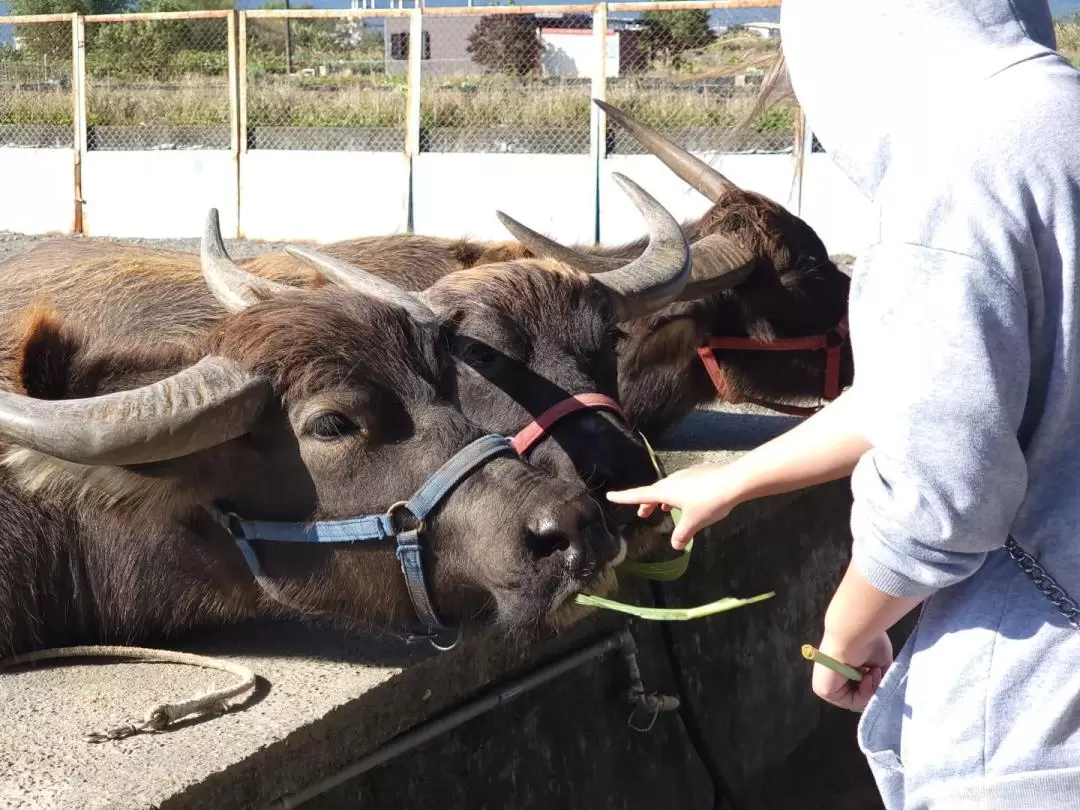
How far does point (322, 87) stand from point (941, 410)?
20.4 meters

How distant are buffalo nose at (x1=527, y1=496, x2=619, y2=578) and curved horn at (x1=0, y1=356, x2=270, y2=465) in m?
0.81

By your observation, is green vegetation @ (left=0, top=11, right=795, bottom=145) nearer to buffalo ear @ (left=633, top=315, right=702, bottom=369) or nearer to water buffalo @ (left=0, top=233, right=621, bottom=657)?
buffalo ear @ (left=633, top=315, right=702, bottom=369)

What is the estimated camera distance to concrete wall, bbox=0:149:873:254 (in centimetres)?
1605

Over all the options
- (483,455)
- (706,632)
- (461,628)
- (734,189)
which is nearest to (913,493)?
(483,455)

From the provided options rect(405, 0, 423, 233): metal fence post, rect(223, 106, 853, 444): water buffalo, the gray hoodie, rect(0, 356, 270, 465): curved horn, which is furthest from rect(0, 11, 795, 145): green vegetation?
the gray hoodie

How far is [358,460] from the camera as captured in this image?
11.0 feet

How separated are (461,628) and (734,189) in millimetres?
3656

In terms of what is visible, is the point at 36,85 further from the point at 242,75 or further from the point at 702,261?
the point at 702,261

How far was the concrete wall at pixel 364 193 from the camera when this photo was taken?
1605 cm

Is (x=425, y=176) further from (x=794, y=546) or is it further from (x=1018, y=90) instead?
(x=1018, y=90)

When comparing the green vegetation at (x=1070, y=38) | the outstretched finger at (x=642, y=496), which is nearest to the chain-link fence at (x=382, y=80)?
the green vegetation at (x=1070, y=38)

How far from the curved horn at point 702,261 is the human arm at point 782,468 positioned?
3018 millimetres

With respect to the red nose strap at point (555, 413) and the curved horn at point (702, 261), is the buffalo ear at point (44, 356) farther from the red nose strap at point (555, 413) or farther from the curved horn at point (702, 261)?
the curved horn at point (702, 261)

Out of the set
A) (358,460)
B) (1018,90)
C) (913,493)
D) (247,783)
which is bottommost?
(247,783)
